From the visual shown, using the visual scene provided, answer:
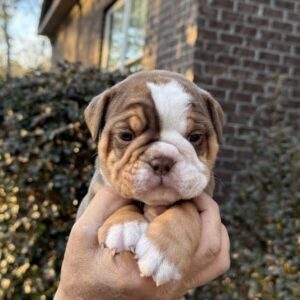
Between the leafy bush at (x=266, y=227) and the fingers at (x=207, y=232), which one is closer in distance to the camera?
the fingers at (x=207, y=232)

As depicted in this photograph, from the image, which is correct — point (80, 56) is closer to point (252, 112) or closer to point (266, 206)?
point (252, 112)

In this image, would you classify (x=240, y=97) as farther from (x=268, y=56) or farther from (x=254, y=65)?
(x=268, y=56)

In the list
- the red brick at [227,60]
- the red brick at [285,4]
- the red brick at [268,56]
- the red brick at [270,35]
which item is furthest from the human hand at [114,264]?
the red brick at [285,4]

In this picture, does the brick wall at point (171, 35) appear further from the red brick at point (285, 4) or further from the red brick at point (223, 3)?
the red brick at point (285, 4)

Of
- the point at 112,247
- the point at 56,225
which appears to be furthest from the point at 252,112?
the point at 112,247

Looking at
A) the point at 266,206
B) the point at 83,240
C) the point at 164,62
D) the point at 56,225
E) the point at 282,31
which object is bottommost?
the point at 56,225
